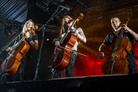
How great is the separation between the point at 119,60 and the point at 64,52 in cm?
115

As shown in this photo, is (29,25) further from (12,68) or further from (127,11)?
(127,11)

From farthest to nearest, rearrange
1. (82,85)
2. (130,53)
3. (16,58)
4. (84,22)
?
(84,22) → (16,58) → (130,53) → (82,85)

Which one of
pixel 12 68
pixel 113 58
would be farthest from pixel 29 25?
pixel 113 58

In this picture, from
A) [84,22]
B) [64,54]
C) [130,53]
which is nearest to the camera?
[130,53]

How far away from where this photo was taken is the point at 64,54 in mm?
4629

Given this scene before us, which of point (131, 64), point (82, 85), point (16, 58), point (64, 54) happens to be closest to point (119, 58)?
point (131, 64)

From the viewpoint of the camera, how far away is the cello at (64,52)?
15.1 feet

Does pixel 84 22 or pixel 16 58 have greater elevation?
pixel 84 22

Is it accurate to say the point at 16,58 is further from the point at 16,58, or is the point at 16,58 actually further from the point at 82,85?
the point at 82,85

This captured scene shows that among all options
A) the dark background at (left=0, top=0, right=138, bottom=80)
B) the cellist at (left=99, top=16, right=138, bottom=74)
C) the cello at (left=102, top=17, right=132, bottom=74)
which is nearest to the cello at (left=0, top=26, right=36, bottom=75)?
the dark background at (left=0, top=0, right=138, bottom=80)

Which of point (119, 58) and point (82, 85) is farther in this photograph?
point (119, 58)

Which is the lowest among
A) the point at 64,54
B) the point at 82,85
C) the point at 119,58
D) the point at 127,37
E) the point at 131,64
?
the point at 82,85

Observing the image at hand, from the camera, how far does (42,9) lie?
783cm

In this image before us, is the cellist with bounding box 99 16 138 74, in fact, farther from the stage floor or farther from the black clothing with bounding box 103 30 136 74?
the stage floor
